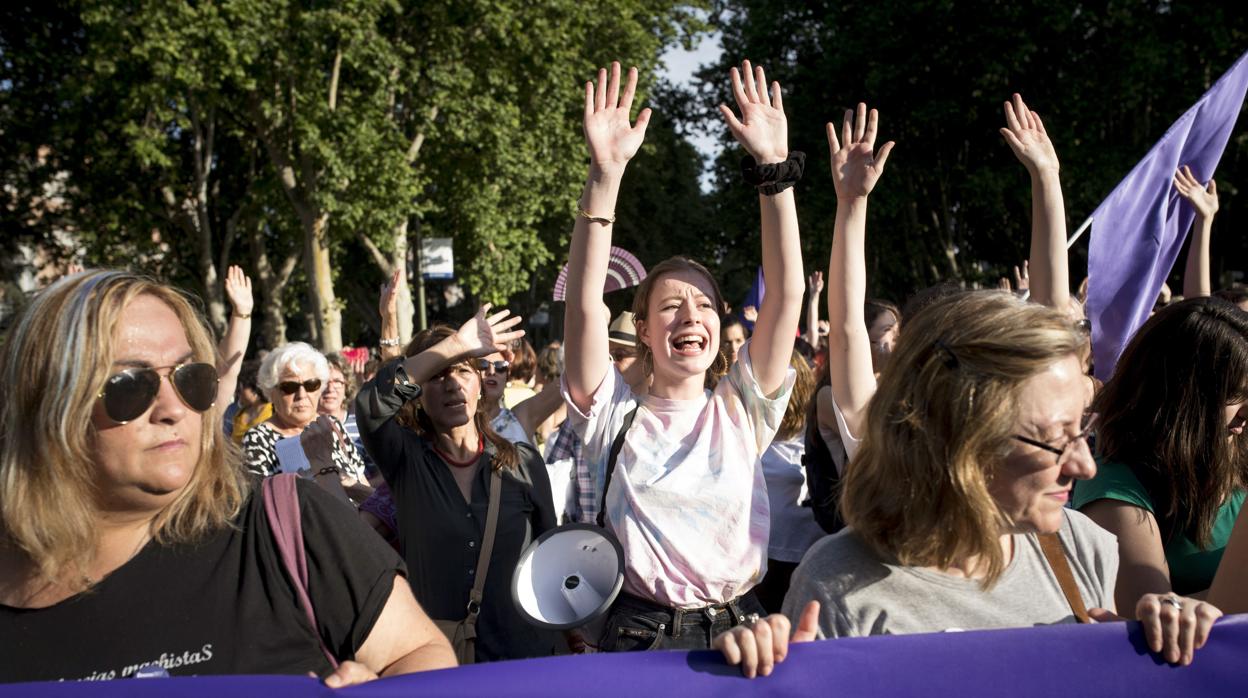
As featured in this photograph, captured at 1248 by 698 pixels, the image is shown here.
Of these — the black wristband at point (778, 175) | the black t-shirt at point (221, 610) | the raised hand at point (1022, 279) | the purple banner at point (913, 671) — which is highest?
the black wristband at point (778, 175)

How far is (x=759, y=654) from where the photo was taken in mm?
1872

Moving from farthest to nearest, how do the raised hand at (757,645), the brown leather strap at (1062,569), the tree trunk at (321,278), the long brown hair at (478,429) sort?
1. the tree trunk at (321,278)
2. the long brown hair at (478,429)
3. the brown leather strap at (1062,569)
4. the raised hand at (757,645)

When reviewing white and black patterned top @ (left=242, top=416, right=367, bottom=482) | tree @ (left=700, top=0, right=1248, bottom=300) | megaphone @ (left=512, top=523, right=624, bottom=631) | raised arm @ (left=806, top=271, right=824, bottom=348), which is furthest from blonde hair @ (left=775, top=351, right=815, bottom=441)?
tree @ (left=700, top=0, right=1248, bottom=300)

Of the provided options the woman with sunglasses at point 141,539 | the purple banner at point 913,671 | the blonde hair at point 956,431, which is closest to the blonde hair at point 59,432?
the woman with sunglasses at point 141,539

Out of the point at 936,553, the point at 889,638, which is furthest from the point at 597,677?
the point at 936,553

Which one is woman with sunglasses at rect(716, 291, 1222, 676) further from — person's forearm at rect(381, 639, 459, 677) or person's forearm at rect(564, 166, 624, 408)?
person's forearm at rect(564, 166, 624, 408)

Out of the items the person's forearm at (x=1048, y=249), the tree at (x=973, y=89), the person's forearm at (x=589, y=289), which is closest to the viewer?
the person's forearm at (x=589, y=289)

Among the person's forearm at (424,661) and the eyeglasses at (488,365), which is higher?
the eyeglasses at (488,365)

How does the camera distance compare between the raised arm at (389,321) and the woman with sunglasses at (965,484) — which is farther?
the raised arm at (389,321)

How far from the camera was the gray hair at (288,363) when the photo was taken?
506cm

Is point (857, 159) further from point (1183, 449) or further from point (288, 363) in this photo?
point (288, 363)

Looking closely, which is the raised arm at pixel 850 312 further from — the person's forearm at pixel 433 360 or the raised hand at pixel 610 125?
the person's forearm at pixel 433 360

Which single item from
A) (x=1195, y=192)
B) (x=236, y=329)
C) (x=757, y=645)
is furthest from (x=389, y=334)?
(x=1195, y=192)

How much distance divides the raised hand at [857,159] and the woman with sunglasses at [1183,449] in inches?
32.6
